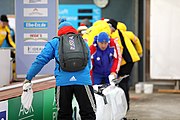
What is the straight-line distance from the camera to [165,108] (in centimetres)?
777

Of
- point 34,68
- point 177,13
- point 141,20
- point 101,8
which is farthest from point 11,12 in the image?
point 34,68

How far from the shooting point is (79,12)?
1044cm

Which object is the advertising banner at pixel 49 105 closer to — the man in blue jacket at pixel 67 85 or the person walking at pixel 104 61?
the man in blue jacket at pixel 67 85

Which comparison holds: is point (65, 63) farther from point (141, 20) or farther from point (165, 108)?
point (141, 20)

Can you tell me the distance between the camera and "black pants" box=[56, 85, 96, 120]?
4.17m

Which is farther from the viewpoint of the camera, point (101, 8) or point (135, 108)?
point (101, 8)

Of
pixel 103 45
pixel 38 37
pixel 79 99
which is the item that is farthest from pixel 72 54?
pixel 103 45

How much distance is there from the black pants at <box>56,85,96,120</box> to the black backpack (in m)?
0.21

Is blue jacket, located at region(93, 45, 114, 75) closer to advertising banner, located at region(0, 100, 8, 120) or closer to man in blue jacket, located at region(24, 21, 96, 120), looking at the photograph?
man in blue jacket, located at region(24, 21, 96, 120)

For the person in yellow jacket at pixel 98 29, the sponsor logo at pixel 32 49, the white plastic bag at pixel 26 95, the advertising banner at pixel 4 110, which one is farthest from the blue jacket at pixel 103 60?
the advertising banner at pixel 4 110

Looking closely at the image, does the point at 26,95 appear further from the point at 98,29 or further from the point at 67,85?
the point at 98,29

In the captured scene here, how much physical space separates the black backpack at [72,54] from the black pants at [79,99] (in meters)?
0.21

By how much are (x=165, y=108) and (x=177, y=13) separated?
9.09ft

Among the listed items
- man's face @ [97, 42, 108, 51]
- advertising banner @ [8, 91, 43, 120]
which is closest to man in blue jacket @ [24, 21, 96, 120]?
advertising banner @ [8, 91, 43, 120]
